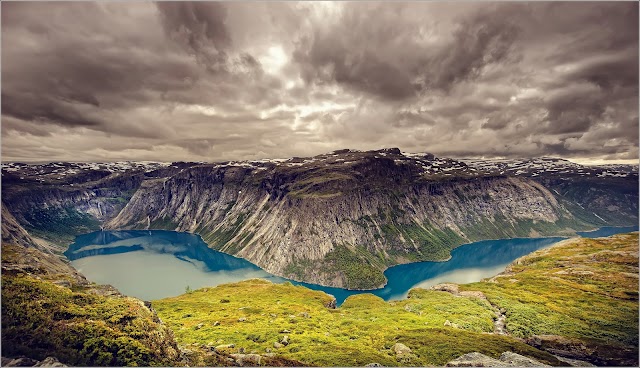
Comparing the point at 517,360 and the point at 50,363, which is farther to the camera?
the point at 517,360

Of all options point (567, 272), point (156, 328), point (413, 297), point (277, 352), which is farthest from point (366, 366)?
point (567, 272)

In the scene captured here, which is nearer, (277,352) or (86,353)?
(86,353)

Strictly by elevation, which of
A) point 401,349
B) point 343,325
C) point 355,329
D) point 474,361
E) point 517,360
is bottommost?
point 343,325

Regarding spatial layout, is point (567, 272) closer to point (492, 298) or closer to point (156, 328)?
point (492, 298)

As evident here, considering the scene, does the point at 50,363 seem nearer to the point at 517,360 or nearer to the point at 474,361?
the point at 474,361

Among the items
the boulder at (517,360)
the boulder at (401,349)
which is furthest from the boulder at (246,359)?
the boulder at (517,360)

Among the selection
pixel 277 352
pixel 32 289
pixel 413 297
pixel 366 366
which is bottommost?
pixel 413 297

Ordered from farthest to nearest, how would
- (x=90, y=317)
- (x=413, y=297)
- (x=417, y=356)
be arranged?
1. (x=413, y=297)
2. (x=417, y=356)
3. (x=90, y=317)

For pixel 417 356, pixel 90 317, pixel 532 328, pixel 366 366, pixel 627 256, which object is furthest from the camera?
pixel 627 256

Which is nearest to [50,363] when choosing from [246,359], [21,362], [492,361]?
[21,362]
